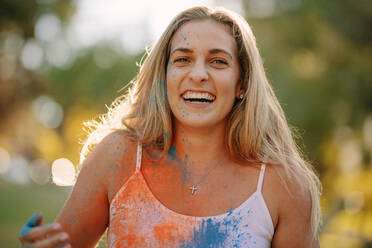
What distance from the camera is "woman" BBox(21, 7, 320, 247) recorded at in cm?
235

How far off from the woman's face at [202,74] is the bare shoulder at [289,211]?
0.49 m

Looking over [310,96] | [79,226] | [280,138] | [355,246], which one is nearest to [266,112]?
[280,138]

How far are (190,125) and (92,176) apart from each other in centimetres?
61

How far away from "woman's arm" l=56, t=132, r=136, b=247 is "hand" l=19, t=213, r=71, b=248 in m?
0.43

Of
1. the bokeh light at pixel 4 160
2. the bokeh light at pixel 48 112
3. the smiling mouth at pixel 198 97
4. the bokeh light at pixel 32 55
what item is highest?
the bokeh light at pixel 32 55

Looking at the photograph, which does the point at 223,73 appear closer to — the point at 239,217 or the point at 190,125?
the point at 190,125

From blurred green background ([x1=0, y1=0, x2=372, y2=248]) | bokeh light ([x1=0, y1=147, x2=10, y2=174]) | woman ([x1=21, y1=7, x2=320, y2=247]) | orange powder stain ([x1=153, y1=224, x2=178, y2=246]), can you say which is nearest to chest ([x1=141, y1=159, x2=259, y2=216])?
woman ([x1=21, y1=7, x2=320, y2=247])

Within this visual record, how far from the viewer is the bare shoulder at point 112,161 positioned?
96.3 inches

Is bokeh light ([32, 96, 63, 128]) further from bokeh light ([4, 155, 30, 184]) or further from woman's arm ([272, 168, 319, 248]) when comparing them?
woman's arm ([272, 168, 319, 248])

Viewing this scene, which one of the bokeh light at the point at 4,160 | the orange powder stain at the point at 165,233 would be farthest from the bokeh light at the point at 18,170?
the orange powder stain at the point at 165,233

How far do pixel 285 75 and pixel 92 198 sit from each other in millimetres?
12424

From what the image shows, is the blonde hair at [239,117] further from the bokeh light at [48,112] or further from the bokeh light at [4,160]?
the bokeh light at [4,160]

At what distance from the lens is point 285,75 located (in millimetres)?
14141

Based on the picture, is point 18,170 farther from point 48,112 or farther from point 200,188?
point 200,188
